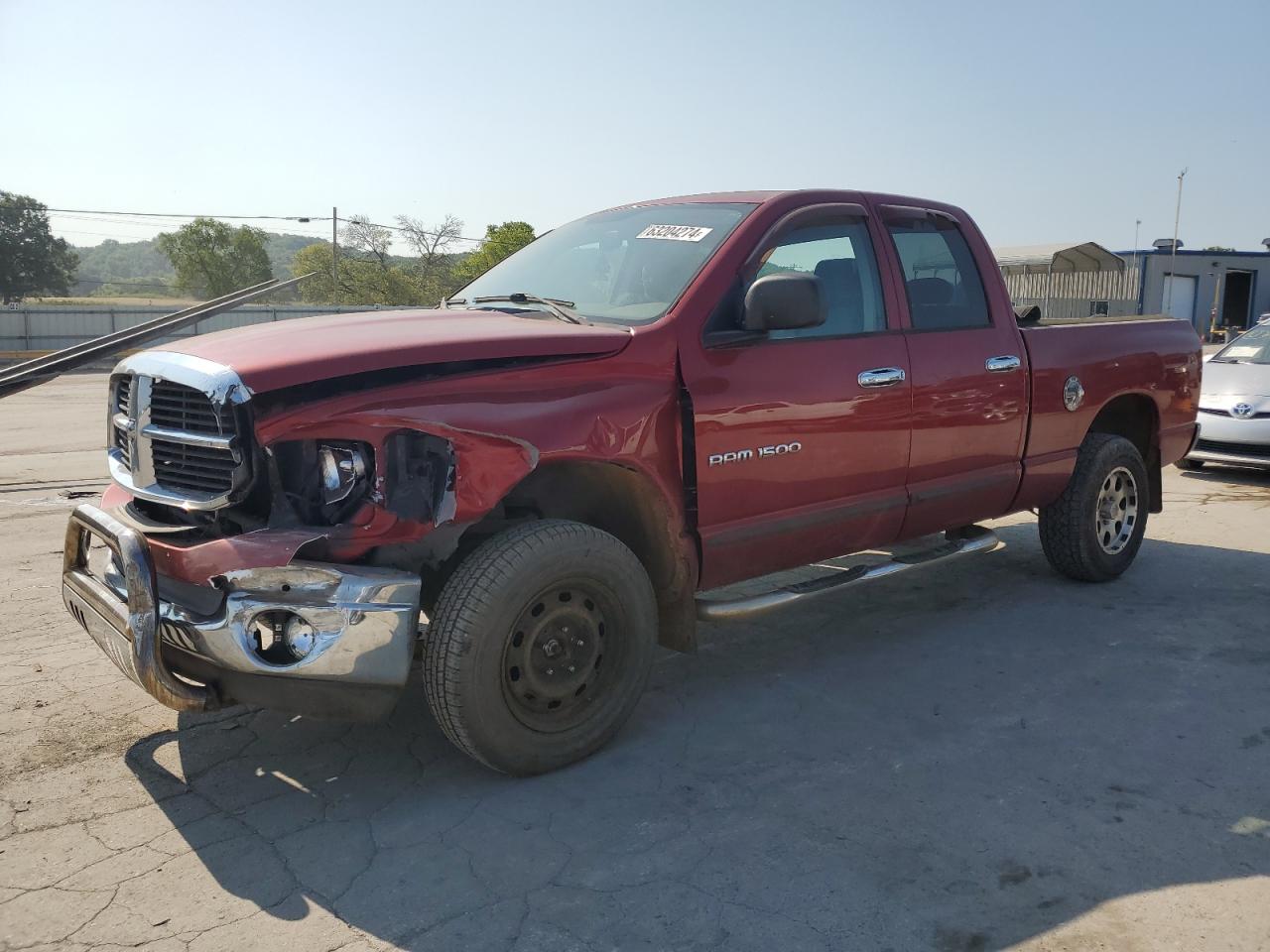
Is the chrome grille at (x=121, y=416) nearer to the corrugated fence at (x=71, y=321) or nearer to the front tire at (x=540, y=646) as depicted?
the front tire at (x=540, y=646)

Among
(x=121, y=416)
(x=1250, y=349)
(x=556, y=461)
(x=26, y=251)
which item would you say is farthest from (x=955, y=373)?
(x=26, y=251)

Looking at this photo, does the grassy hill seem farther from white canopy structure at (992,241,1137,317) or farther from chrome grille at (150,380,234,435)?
chrome grille at (150,380,234,435)

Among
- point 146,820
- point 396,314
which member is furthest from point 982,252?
point 146,820

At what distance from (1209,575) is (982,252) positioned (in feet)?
8.40

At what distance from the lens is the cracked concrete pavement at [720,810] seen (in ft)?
8.75

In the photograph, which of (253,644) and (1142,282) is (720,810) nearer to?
(253,644)

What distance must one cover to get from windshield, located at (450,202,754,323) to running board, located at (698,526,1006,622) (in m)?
1.13

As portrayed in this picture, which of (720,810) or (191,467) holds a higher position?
(191,467)

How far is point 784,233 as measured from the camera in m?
4.21

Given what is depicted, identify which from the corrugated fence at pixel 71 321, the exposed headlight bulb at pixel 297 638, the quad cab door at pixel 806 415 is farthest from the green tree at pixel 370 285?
the exposed headlight bulb at pixel 297 638

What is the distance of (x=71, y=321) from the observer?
39.7 m

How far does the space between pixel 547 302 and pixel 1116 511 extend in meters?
3.73

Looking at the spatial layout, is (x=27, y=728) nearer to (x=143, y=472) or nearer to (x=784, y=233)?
(x=143, y=472)

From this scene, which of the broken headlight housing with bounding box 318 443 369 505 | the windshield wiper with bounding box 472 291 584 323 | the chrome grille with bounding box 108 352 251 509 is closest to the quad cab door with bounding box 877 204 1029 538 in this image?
the windshield wiper with bounding box 472 291 584 323
